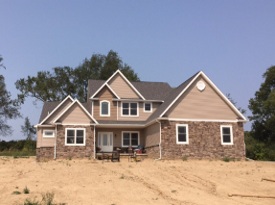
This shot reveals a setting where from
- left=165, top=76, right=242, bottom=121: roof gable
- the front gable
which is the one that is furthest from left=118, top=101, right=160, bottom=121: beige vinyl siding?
Result: left=165, top=76, right=242, bottom=121: roof gable

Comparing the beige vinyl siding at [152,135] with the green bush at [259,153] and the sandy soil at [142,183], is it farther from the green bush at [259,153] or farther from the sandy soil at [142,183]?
the green bush at [259,153]

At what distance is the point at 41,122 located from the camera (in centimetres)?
3209

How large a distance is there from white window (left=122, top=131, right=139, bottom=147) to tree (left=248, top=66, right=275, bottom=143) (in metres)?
20.8

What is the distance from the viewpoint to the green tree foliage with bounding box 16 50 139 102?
201 ft

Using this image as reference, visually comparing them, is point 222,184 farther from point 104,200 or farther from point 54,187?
point 54,187

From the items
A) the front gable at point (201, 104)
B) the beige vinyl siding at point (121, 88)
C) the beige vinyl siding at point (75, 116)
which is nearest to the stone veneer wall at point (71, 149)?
the beige vinyl siding at point (75, 116)

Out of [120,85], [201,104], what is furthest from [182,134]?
[120,85]

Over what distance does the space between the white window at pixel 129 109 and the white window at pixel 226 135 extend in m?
8.55

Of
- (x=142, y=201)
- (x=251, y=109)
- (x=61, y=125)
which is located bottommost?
(x=142, y=201)

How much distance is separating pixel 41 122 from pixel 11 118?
2820 cm

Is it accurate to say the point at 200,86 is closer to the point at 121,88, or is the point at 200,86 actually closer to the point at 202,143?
the point at 202,143

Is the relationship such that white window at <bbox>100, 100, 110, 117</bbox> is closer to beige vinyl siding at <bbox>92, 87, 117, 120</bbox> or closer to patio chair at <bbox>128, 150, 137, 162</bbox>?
beige vinyl siding at <bbox>92, 87, 117, 120</bbox>

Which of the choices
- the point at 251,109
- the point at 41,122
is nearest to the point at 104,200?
the point at 41,122

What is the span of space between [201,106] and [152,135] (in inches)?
193
